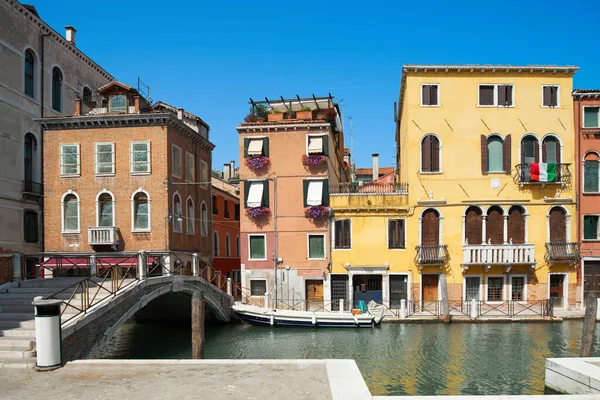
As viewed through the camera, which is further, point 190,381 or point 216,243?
point 216,243

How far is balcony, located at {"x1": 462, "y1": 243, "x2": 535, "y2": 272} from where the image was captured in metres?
24.2

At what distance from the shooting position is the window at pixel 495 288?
2502 centimetres

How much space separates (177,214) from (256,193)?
13.6ft

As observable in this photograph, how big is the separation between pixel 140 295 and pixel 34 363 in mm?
6253

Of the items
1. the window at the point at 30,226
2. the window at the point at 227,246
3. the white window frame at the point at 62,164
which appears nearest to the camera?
the white window frame at the point at 62,164

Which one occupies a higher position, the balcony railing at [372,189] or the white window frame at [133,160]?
the white window frame at [133,160]

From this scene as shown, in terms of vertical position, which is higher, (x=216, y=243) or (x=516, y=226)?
(x=516, y=226)

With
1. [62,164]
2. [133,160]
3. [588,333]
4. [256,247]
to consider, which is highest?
[133,160]

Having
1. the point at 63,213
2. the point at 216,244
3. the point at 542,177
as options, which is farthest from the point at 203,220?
the point at 542,177

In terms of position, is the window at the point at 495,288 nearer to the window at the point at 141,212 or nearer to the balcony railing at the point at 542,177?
the balcony railing at the point at 542,177

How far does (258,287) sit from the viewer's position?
26.1 metres

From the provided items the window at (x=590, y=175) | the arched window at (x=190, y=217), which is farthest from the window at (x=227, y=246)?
the window at (x=590, y=175)

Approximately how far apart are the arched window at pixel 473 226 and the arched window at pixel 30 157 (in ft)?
66.9

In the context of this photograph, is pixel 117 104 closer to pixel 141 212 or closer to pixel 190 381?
pixel 141 212
